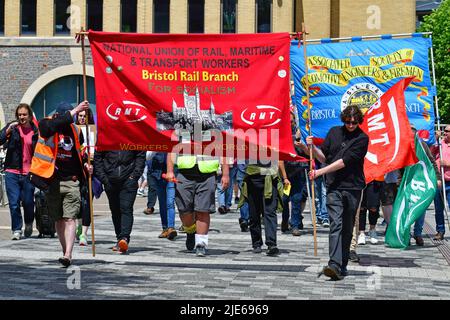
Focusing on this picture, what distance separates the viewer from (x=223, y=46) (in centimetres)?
1091

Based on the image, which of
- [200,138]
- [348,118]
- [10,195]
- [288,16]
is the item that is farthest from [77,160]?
[288,16]

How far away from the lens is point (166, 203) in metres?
15.2

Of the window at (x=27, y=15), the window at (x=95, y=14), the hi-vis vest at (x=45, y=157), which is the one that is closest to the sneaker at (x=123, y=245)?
the hi-vis vest at (x=45, y=157)

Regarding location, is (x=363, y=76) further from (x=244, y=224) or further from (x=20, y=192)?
(x=20, y=192)

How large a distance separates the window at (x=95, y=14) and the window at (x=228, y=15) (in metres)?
5.06

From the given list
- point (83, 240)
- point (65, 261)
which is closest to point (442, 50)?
point (83, 240)

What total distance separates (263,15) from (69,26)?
813cm

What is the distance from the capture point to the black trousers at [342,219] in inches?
402

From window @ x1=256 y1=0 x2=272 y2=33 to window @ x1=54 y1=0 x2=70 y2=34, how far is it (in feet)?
25.9

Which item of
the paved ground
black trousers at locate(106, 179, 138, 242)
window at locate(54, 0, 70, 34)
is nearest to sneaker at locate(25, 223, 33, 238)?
the paved ground

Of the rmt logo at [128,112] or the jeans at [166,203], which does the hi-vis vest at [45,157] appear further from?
the jeans at [166,203]

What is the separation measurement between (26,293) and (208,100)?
324 cm
